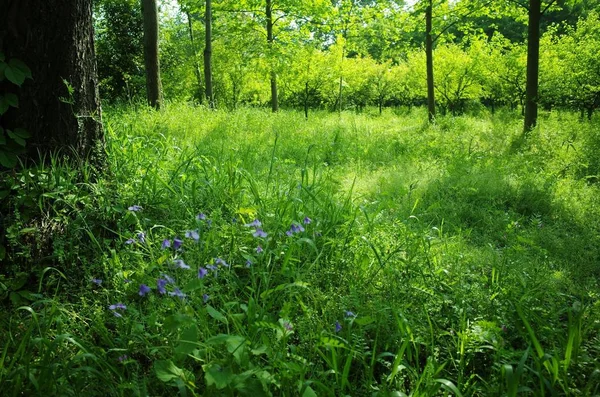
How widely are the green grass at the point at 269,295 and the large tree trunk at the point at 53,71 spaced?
0.27 metres

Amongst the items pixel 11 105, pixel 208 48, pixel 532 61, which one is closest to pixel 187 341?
pixel 11 105

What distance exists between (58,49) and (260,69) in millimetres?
11200

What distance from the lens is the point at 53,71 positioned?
2.77 m

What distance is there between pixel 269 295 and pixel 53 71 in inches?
88.5

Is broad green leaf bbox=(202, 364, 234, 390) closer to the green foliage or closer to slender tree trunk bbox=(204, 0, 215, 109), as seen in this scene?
the green foliage

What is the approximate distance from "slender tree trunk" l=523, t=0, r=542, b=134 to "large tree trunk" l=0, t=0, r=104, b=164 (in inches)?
344

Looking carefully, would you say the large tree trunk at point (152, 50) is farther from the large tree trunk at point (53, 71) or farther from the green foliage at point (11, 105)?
the green foliage at point (11, 105)

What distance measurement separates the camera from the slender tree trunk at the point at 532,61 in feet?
28.0

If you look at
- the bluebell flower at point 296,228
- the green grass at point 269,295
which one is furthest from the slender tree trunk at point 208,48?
the bluebell flower at point 296,228

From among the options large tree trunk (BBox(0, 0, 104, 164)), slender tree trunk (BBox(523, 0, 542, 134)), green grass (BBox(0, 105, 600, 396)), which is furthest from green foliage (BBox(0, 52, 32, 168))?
slender tree trunk (BBox(523, 0, 542, 134))

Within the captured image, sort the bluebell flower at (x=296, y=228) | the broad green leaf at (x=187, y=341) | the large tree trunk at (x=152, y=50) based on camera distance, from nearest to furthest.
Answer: the broad green leaf at (x=187, y=341) < the bluebell flower at (x=296, y=228) < the large tree trunk at (x=152, y=50)

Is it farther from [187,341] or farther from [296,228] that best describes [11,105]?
[187,341]

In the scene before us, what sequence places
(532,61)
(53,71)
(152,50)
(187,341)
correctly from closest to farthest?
1. (187,341)
2. (53,71)
3. (152,50)
4. (532,61)

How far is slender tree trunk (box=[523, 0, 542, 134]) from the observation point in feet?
28.0
